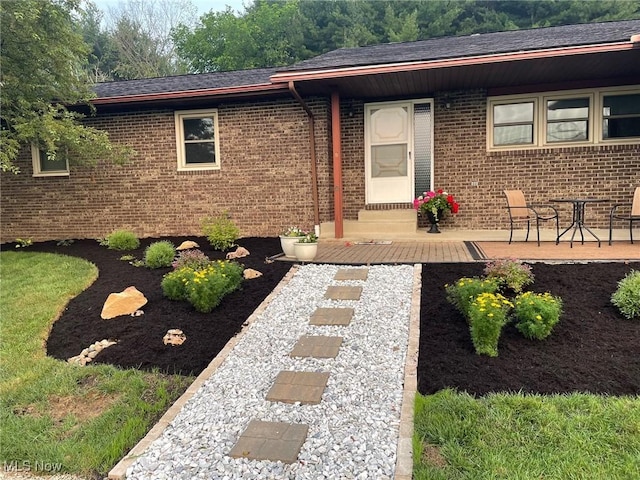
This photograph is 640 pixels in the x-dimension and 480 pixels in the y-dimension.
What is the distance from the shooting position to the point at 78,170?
930 cm

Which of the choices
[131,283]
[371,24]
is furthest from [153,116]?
[371,24]

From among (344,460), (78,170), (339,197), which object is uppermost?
(78,170)

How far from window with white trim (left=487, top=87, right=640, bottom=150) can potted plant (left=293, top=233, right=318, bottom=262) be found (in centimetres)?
433

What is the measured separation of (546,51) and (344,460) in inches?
233

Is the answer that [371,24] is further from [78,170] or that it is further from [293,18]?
[78,170]

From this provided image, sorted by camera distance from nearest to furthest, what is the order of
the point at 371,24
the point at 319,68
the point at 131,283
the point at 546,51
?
1. the point at 131,283
2. the point at 546,51
3. the point at 319,68
4. the point at 371,24

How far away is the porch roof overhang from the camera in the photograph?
6.21 meters

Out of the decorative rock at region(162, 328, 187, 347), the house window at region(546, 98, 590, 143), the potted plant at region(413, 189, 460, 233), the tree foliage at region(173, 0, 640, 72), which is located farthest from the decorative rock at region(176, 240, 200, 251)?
the tree foliage at region(173, 0, 640, 72)

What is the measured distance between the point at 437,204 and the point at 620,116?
342 cm

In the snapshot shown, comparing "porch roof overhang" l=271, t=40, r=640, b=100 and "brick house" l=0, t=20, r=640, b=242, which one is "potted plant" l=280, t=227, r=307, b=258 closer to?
"brick house" l=0, t=20, r=640, b=242

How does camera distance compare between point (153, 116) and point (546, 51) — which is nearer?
point (546, 51)

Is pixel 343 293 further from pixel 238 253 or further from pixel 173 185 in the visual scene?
pixel 173 185

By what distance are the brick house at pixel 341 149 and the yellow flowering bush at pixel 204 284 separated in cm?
321

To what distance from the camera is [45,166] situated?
31.3 ft
